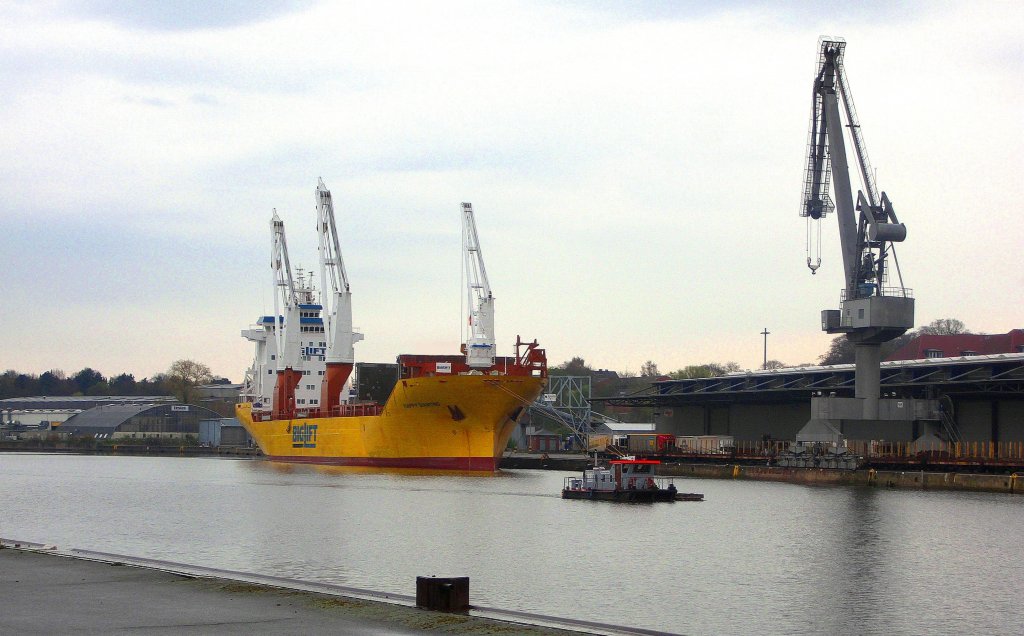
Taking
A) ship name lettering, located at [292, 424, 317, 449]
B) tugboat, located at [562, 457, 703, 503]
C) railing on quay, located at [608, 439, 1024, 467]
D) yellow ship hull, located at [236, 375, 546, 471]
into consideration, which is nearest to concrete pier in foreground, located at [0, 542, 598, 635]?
tugboat, located at [562, 457, 703, 503]

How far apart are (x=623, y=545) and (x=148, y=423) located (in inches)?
5640

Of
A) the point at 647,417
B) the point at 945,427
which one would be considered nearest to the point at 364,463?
the point at 945,427

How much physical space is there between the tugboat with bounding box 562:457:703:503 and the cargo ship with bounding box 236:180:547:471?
17209mm

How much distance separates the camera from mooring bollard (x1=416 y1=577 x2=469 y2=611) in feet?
68.5

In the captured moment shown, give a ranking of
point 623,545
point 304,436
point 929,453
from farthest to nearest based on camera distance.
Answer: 1. point 304,436
2. point 929,453
3. point 623,545

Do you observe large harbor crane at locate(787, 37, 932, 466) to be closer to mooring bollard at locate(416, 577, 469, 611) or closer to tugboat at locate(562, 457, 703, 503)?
tugboat at locate(562, 457, 703, 503)

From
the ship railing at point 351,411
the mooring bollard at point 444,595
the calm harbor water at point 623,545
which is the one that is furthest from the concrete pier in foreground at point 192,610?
the ship railing at point 351,411

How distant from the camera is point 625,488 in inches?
2251

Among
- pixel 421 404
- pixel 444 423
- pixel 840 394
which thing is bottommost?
pixel 444 423

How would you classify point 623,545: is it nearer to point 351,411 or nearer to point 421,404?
point 421,404

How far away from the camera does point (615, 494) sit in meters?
57.0

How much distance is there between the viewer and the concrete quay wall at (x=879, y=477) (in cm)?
6288

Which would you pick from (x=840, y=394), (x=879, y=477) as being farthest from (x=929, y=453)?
(x=840, y=394)

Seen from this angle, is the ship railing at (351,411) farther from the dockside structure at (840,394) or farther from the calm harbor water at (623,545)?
the dockside structure at (840,394)
